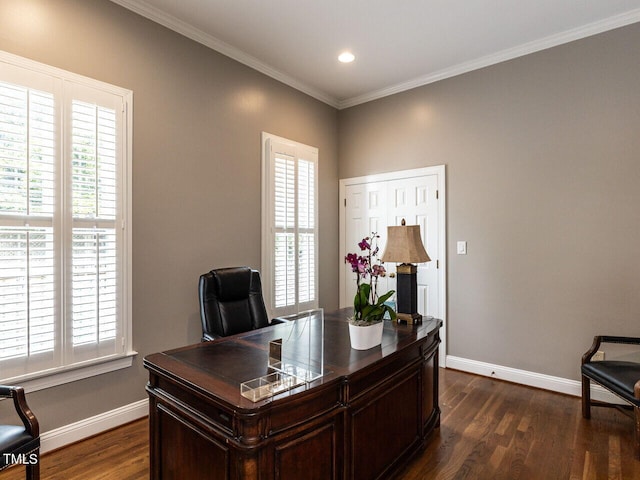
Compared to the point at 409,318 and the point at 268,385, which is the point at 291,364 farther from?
the point at 409,318

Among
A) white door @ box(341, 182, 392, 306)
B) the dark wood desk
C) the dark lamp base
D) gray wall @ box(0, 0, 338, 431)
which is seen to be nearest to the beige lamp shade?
the dark lamp base

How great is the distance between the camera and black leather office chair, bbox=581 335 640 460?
2.21 m

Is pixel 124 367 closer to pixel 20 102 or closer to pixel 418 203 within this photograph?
pixel 20 102

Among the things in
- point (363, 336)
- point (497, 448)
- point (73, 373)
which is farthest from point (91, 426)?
point (497, 448)

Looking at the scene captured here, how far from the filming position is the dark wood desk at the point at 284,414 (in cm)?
132

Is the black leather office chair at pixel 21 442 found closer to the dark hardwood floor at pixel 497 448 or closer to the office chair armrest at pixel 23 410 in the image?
the office chair armrest at pixel 23 410

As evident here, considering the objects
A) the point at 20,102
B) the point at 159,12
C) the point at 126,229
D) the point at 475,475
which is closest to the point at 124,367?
the point at 126,229

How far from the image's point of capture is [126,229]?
2.64 metres

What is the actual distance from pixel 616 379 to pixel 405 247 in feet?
5.28

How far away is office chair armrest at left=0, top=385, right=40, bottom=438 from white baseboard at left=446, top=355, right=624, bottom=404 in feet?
11.2

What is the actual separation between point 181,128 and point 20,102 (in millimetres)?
1058

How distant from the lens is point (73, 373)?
2391mm

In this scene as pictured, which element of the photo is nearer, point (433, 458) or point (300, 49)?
point (433, 458)

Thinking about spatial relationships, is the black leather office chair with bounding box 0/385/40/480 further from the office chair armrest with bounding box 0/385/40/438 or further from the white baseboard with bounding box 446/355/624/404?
the white baseboard with bounding box 446/355/624/404
